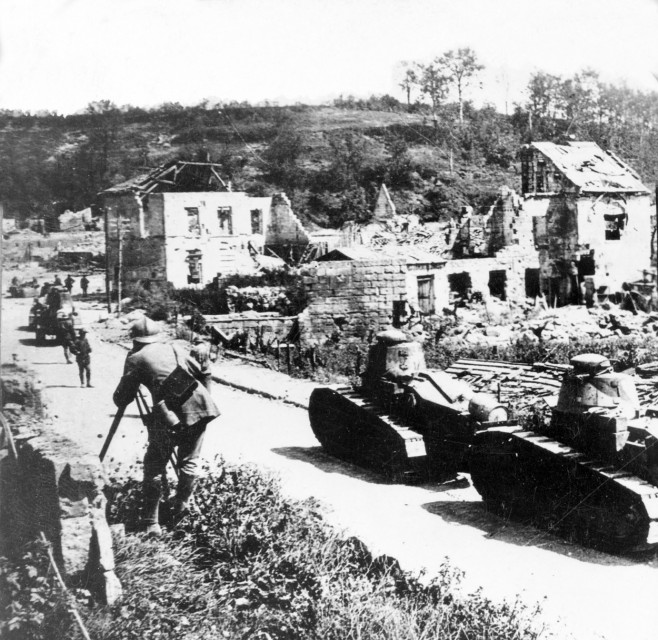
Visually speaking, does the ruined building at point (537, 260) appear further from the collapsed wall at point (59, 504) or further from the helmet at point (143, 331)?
the collapsed wall at point (59, 504)

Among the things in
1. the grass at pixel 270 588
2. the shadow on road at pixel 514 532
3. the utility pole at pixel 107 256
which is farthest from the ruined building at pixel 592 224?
the utility pole at pixel 107 256

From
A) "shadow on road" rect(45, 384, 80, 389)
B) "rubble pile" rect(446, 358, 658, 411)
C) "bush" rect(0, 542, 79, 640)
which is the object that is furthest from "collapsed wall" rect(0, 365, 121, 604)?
"rubble pile" rect(446, 358, 658, 411)

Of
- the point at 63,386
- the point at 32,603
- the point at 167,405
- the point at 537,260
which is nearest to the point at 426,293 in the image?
the point at 537,260

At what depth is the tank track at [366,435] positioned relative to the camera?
8.62 m

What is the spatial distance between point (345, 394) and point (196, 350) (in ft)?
8.98

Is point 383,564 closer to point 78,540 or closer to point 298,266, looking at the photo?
point 78,540

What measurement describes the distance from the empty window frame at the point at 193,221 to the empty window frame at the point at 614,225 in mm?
6531

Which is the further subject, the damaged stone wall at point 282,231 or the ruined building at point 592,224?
the damaged stone wall at point 282,231

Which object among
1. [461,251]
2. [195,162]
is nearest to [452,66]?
[195,162]

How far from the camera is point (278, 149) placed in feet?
59.9

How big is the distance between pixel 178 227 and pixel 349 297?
2.58 metres

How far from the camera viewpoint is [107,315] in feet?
24.2

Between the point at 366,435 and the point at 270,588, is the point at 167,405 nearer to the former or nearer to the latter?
the point at 270,588

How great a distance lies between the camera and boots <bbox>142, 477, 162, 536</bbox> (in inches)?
259
